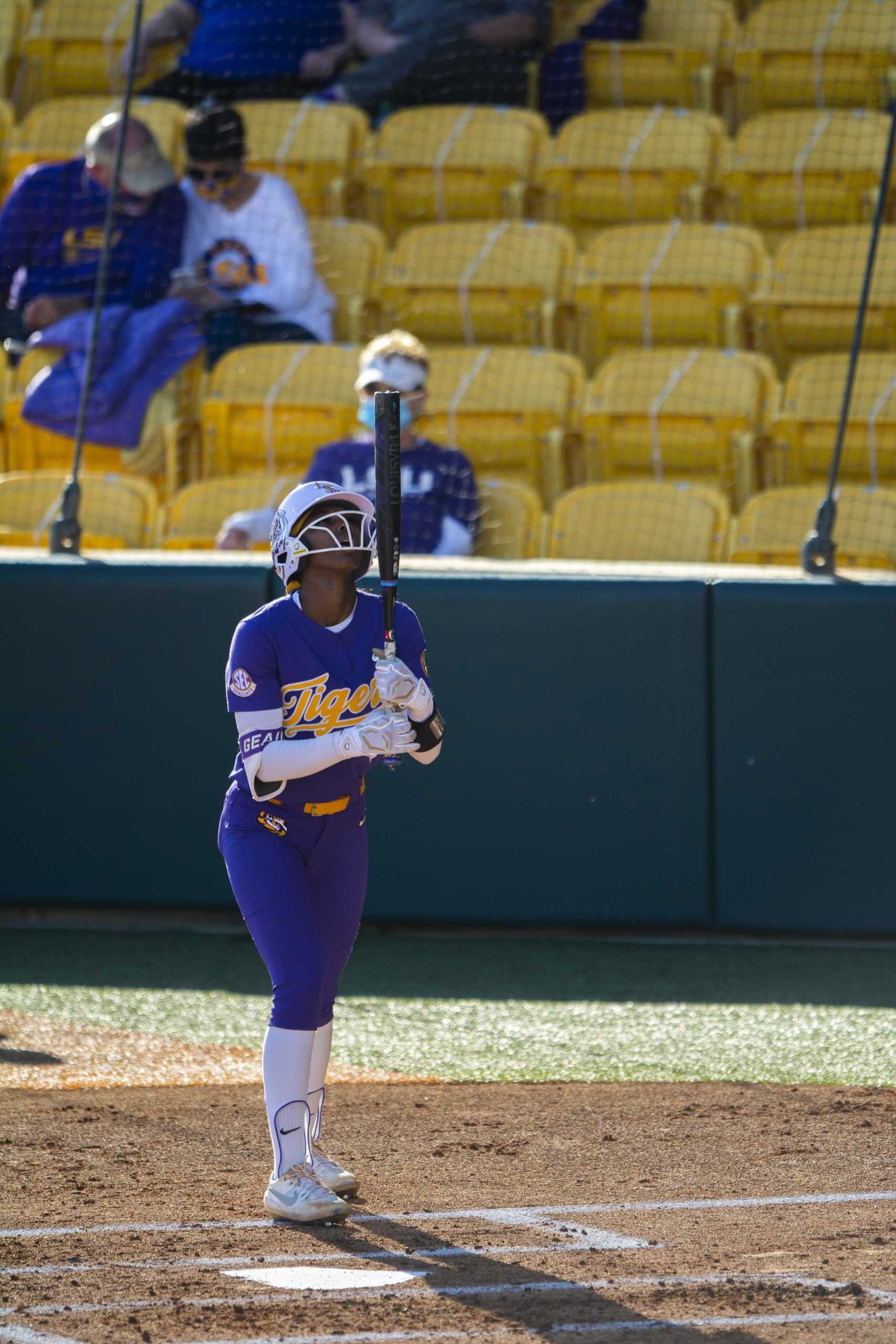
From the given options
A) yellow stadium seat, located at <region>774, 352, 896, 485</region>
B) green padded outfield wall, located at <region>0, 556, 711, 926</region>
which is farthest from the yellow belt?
yellow stadium seat, located at <region>774, 352, 896, 485</region>

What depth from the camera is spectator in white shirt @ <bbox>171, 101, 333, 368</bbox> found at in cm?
866

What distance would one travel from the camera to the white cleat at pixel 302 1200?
3.72 meters

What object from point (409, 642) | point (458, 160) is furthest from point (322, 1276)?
point (458, 160)

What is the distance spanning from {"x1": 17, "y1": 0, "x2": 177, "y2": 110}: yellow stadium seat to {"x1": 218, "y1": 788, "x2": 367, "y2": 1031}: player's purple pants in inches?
310

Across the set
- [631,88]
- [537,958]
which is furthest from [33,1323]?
[631,88]

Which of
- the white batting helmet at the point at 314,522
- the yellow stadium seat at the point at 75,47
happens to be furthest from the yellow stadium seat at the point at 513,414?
the white batting helmet at the point at 314,522

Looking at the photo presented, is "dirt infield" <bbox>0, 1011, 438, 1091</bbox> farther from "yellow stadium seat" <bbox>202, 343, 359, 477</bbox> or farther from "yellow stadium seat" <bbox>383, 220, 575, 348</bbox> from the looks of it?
"yellow stadium seat" <bbox>383, 220, 575, 348</bbox>

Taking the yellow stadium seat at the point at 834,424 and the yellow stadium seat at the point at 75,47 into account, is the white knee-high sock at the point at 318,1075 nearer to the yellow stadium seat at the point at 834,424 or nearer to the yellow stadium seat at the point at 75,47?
the yellow stadium seat at the point at 834,424

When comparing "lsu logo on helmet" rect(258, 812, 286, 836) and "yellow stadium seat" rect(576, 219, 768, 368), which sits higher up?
"yellow stadium seat" rect(576, 219, 768, 368)

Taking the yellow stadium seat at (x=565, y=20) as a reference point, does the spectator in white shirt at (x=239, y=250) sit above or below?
below

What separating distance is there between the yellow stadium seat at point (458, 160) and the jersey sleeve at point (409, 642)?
19.9ft

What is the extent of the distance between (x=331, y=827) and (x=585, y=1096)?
125cm

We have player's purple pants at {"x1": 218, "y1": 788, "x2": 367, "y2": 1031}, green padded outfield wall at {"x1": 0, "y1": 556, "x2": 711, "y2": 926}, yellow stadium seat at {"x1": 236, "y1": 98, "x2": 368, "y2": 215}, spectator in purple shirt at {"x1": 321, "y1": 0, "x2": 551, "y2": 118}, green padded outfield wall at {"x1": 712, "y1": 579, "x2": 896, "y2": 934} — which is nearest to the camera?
player's purple pants at {"x1": 218, "y1": 788, "x2": 367, "y2": 1031}

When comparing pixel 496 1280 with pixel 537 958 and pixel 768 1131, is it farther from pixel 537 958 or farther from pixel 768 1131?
pixel 537 958
